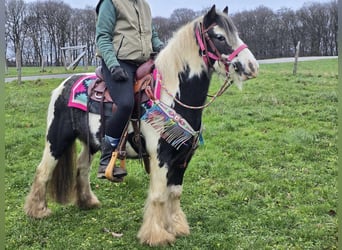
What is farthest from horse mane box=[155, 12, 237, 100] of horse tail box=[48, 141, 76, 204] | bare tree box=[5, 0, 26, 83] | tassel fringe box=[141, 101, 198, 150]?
bare tree box=[5, 0, 26, 83]

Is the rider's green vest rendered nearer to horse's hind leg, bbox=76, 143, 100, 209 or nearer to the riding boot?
the riding boot

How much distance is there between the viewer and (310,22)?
35.5 meters

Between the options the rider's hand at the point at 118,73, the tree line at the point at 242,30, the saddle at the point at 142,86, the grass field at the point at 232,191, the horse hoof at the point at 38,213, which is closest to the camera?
the rider's hand at the point at 118,73

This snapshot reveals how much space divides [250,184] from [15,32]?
86.7 feet

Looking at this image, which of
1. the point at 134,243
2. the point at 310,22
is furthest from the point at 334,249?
the point at 310,22

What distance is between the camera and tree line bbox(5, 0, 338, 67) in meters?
33.9

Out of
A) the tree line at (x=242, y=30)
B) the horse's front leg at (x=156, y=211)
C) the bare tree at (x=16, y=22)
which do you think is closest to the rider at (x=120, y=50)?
the horse's front leg at (x=156, y=211)

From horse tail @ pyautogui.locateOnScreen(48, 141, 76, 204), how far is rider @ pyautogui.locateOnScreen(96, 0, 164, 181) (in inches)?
37.7

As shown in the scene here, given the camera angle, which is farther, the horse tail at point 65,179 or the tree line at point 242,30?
the tree line at point 242,30

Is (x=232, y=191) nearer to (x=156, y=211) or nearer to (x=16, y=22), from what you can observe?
(x=156, y=211)

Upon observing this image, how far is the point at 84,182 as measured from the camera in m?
4.91

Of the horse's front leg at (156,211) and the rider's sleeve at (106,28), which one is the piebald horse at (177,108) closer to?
the horse's front leg at (156,211)

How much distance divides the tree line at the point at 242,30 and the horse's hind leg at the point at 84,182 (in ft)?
93.0

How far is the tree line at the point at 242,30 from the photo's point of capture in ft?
111
